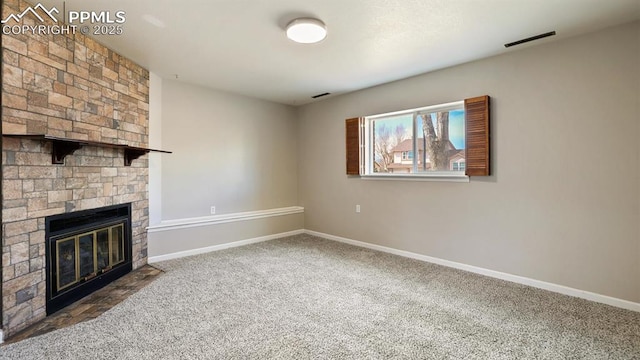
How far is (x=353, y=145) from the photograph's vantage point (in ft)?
15.2

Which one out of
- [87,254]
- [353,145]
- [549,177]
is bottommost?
[87,254]

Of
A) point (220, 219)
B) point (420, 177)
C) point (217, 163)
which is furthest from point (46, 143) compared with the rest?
point (420, 177)

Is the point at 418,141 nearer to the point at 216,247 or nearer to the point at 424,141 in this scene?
the point at 424,141

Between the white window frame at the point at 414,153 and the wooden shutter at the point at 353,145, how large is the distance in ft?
0.38

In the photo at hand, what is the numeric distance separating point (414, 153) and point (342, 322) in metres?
2.58

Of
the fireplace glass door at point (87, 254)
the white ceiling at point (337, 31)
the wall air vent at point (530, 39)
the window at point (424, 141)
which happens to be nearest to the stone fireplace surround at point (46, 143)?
the fireplace glass door at point (87, 254)

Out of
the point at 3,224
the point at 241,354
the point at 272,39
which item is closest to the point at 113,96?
the point at 3,224

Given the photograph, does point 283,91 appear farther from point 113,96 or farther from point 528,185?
point 528,185

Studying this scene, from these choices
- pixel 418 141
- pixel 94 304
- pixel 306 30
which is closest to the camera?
pixel 306 30

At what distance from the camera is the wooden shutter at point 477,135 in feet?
10.5

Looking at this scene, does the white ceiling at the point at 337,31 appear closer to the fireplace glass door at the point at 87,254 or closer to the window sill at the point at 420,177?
the window sill at the point at 420,177

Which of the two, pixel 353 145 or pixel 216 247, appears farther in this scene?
pixel 353 145

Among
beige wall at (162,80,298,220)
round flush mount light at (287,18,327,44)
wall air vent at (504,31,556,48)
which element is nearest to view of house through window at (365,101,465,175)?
wall air vent at (504,31,556,48)

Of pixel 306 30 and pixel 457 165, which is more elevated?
pixel 306 30
